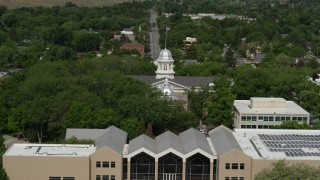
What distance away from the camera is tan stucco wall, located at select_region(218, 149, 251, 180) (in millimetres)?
33625

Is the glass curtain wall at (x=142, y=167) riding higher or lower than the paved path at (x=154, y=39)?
higher

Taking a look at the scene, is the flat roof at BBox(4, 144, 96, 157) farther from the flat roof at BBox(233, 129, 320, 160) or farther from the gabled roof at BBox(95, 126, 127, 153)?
the flat roof at BBox(233, 129, 320, 160)

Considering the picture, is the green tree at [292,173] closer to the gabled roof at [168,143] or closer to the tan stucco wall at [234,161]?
the tan stucco wall at [234,161]

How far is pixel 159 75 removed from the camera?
193ft

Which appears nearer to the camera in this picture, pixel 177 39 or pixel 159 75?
pixel 159 75

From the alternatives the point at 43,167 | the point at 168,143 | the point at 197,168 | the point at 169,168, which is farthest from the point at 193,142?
the point at 43,167

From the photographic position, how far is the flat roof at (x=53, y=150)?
111 ft

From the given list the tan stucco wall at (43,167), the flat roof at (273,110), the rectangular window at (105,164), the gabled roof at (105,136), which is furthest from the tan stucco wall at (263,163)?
the flat roof at (273,110)

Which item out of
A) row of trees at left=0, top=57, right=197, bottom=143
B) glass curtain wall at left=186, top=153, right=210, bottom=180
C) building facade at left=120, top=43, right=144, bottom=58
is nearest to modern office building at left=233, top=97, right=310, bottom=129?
row of trees at left=0, top=57, right=197, bottom=143

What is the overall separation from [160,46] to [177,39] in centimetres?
337

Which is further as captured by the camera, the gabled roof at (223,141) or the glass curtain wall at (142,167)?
the glass curtain wall at (142,167)

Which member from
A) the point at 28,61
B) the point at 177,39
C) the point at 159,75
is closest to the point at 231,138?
the point at 159,75


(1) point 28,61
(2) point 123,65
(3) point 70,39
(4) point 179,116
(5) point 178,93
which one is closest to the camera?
(4) point 179,116

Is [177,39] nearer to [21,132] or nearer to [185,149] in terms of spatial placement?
[21,132]
